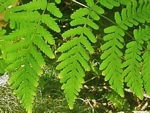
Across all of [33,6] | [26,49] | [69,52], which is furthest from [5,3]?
[69,52]

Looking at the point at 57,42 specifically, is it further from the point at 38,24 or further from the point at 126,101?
the point at 38,24

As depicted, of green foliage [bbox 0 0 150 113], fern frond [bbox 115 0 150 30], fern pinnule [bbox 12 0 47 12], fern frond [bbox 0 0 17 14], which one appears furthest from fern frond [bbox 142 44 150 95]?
fern frond [bbox 0 0 17 14]

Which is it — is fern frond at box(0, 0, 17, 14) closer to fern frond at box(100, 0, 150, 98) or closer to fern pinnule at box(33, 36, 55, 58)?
fern pinnule at box(33, 36, 55, 58)

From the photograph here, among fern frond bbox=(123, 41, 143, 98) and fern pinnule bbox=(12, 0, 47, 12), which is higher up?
fern pinnule bbox=(12, 0, 47, 12)

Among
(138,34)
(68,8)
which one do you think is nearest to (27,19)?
(138,34)

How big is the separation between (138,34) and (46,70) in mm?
1159

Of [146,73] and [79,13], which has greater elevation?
[79,13]

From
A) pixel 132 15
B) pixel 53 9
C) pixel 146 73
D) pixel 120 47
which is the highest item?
pixel 53 9

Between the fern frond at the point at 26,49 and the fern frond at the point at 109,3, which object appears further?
the fern frond at the point at 109,3

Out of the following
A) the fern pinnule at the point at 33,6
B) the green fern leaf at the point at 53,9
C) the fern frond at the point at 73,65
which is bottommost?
the fern frond at the point at 73,65

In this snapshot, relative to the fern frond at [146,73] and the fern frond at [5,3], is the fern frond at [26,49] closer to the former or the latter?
the fern frond at [5,3]

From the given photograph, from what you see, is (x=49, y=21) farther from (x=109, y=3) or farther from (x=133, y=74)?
(x=133, y=74)

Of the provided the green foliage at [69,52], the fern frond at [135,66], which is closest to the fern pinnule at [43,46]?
the green foliage at [69,52]

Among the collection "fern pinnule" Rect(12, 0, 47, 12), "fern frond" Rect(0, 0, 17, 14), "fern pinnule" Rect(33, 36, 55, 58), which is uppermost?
"fern frond" Rect(0, 0, 17, 14)
